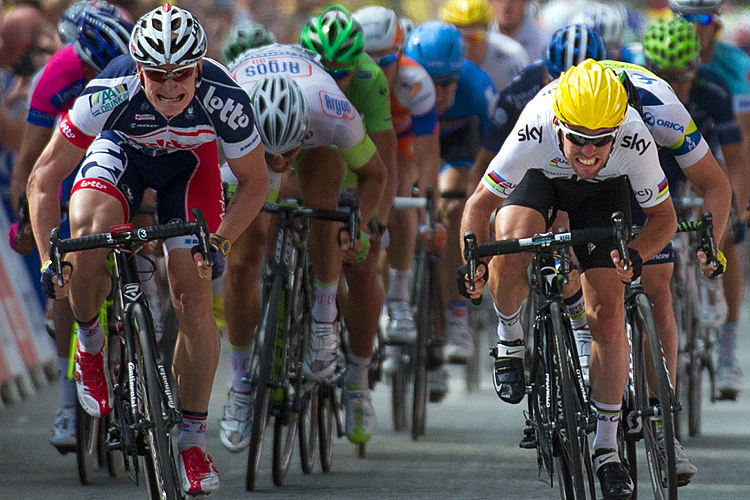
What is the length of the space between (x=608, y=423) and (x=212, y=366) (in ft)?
5.43

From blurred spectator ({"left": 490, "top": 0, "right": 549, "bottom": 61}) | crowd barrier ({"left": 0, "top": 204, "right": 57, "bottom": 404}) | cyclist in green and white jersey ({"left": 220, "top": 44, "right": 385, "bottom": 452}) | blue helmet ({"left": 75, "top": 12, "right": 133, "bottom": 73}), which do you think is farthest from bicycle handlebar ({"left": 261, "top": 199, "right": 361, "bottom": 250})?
blurred spectator ({"left": 490, "top": 0, "right": 549, "bottom": 61})

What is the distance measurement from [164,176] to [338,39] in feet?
5.73

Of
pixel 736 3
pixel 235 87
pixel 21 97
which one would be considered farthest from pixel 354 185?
pixel 736 3

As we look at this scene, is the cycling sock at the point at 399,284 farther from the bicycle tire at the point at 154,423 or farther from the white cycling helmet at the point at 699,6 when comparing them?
the bicycle tire at the point at 154,423

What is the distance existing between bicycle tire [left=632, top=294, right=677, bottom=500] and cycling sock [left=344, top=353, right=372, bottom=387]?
2.13m

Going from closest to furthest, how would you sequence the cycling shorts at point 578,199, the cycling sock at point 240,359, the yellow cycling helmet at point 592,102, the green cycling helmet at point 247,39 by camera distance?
the yellow cycling helmet at point 592,102 → the cycling shorts at point 578,199 → the cycling sock at point 240,359 → the green cycling helmet at point 247,39

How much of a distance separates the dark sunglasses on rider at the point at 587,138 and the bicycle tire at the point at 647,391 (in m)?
0.86

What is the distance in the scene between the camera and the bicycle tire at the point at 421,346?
27.5ft

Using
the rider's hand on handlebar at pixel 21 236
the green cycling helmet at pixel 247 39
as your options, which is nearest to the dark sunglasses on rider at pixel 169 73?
the rider's hand on handlebar at pixel 21 236

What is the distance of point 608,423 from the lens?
18.6 ft

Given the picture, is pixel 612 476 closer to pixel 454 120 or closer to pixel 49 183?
pixel 49 183

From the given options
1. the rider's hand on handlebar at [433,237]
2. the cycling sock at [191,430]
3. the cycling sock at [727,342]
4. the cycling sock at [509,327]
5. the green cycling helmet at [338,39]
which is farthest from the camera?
the cycling sock at [727,342]

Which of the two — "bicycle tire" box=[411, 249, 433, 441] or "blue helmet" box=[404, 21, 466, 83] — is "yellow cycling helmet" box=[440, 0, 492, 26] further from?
"bicycle tire" box=[411, 249, 433, 441]

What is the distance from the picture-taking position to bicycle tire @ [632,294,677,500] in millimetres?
5555
